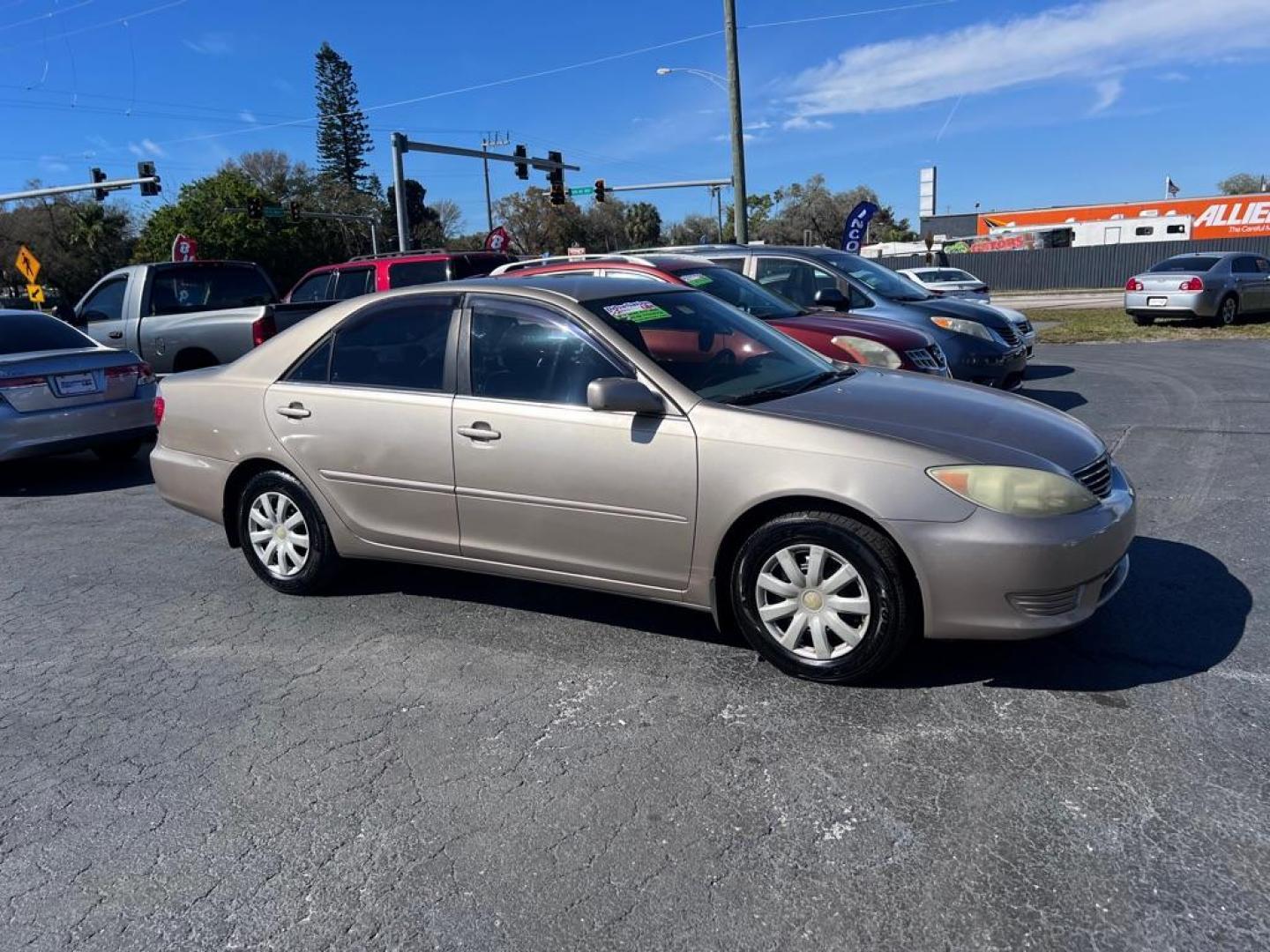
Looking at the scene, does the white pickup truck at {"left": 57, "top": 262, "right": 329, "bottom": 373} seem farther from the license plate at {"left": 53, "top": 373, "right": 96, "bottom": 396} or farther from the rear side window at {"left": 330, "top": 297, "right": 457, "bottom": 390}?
the rear side window at {"left": 330, "top": 297, "right": 457, "bottom": 390}

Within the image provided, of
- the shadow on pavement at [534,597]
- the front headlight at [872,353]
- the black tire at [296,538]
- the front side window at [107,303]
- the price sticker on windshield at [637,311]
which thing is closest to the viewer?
the price sticker on windshield at [637,311]

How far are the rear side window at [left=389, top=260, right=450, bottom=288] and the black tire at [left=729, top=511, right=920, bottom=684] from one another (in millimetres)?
9276

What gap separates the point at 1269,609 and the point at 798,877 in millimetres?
2856

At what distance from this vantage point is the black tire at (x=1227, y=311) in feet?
58.4

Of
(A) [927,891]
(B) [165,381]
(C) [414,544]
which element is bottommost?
(A) [927,891]

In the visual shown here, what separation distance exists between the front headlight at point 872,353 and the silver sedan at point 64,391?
6.13 metres

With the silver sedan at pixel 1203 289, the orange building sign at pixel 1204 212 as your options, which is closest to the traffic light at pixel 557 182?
the silver sedan at pixel 1203 289

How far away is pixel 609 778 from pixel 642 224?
94355mm

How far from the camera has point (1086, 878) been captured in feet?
8.51

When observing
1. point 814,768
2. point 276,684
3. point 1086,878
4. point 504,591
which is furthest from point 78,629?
point 1086,878

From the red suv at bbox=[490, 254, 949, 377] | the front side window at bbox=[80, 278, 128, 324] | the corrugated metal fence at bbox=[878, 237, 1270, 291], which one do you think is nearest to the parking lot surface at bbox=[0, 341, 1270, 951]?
the red suv at bbox=[490, 254, 949, 377]

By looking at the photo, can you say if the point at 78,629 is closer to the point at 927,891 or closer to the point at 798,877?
the point at 798,877

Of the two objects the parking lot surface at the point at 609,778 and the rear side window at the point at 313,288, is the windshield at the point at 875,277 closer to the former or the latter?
the parking lot surface at the point at 609,778

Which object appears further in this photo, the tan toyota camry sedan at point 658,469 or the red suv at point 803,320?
the red suv at point 803,320
